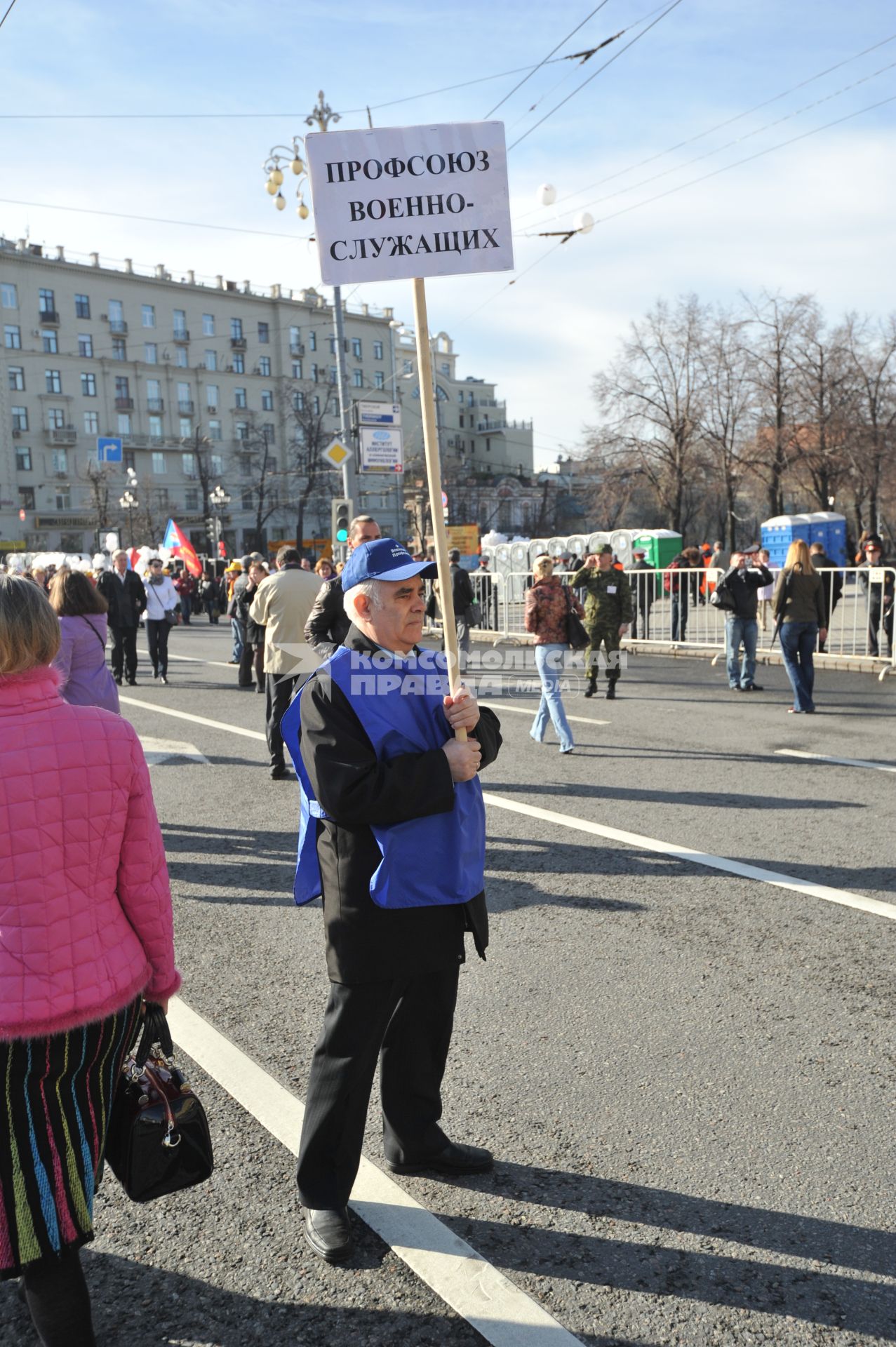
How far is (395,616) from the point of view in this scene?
2.88 m

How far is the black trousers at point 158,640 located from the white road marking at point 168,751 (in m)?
5.51

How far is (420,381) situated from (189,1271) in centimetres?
239

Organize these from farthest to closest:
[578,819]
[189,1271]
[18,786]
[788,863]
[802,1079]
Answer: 1. [578,819]
2. [788,863]
3. [802,1079]
4. [189,1271]
5. [18,786]

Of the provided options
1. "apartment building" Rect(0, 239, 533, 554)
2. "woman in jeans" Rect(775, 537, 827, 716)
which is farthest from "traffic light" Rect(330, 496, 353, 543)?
"apartment building" Rect(0, 239, 533, 554)

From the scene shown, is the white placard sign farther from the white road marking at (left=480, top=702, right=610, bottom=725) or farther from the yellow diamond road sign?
the yellow diamond road sign

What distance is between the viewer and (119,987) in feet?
7.59

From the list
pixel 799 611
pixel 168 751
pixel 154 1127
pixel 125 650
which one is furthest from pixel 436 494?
pixel 125 650

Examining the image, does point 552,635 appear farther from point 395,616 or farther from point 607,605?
point 395,616

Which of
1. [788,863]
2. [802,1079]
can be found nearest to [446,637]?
→ [802,1079]

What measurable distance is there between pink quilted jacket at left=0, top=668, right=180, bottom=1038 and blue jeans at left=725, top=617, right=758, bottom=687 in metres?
12.3

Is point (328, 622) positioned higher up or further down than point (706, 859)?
higher up

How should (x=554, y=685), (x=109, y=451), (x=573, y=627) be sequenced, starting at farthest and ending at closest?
(x=109, y=451)
(x=573, y=627)
(x=554, y=685)

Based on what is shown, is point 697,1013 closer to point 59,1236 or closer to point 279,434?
point 59,1236

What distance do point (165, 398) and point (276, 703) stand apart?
76977 millimetres
